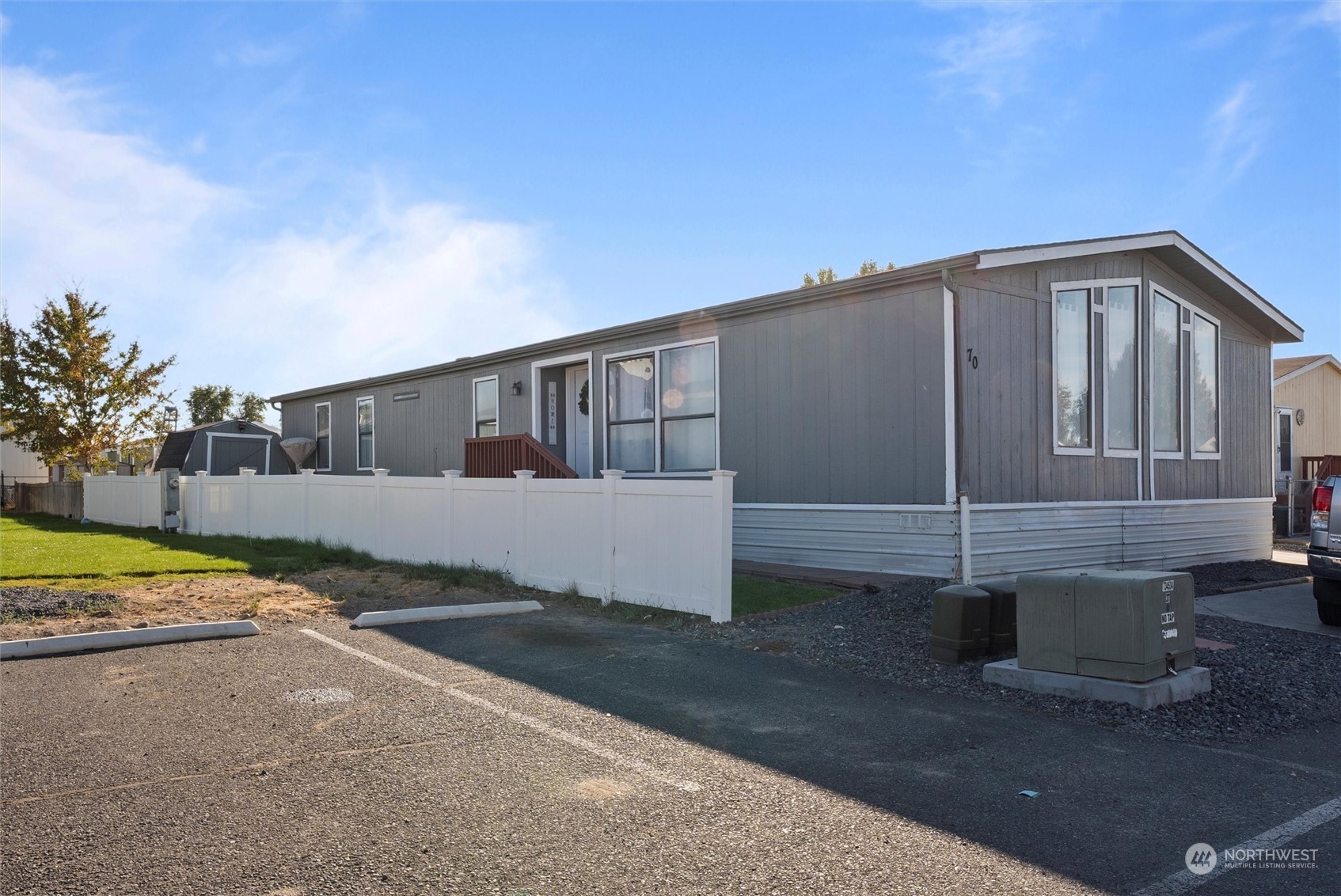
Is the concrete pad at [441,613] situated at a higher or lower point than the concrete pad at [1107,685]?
higher

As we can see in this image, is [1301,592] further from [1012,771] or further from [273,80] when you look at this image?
[273,80]

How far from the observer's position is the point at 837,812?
3.78 metres

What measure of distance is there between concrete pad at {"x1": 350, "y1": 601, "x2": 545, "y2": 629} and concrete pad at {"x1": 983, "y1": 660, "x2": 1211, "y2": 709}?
444 cm

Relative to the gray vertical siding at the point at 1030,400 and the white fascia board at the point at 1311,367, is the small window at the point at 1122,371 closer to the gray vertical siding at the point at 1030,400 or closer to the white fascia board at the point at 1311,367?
the gray vertical siding at the point at 1030,400

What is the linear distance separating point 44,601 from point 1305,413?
27.6 metres

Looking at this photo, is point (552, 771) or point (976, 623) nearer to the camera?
point (552, 771)

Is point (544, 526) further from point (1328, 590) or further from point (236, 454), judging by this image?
point (236, 454)

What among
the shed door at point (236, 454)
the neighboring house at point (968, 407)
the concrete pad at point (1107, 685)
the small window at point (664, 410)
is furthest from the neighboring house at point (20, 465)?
the concrete pad at point (1107, 685)

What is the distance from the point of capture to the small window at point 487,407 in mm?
16344

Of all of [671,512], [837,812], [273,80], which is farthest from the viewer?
[273,80]

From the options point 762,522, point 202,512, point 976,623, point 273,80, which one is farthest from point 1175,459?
point 202,512

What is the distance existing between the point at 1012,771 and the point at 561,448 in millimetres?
11894

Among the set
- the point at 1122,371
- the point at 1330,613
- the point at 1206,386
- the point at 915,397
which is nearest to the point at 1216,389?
the point at 1206,386

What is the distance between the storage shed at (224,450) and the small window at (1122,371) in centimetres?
1858
